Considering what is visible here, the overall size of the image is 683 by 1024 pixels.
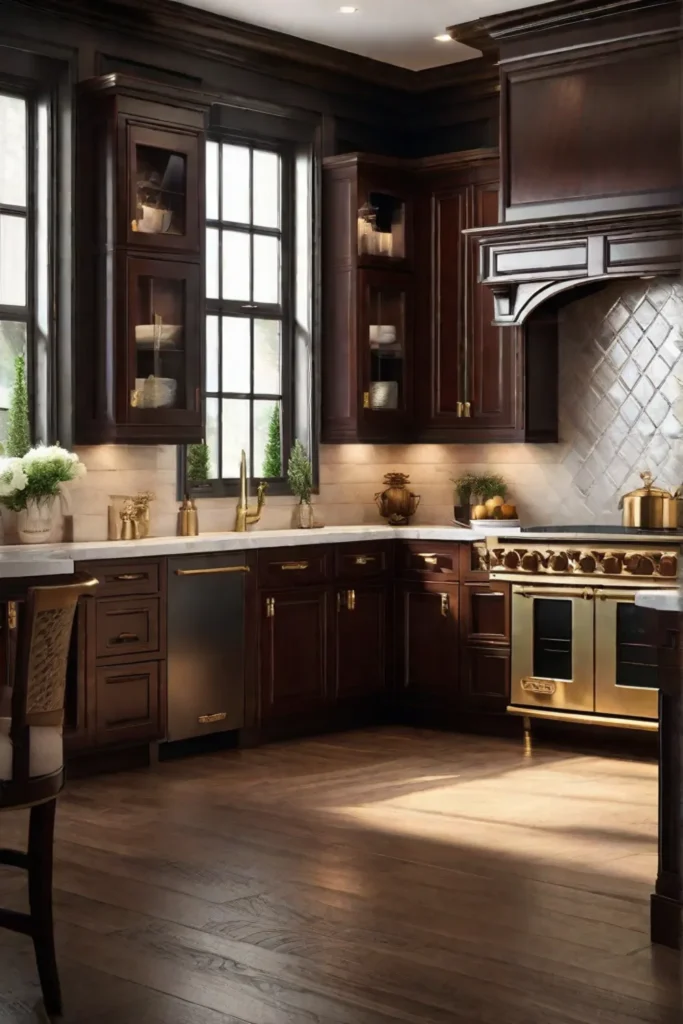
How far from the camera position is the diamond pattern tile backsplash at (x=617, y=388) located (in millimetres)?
6953

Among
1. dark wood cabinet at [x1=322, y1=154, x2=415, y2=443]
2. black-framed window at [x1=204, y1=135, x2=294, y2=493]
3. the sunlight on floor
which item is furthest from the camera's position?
dark wood cabinet at [x1=322, y1=154, x2=415, y2=443]

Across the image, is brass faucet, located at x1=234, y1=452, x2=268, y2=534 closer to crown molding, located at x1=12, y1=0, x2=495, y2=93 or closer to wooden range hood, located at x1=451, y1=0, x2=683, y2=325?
wooden range hood, located at x1=451, y1=0, x2=683, y2=325

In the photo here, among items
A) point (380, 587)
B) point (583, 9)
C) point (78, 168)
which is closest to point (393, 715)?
point (380, 587)

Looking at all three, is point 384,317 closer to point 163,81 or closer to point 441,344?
point 441,344

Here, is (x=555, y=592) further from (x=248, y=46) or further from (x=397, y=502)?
(x=248, y=46)

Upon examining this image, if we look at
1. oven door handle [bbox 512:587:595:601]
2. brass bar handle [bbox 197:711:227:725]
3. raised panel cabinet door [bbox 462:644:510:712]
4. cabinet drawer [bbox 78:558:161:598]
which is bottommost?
brass bar handle [bbox 197:711:227:725]

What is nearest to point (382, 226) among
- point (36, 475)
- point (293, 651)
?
point (293, 651)

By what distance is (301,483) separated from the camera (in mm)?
7238

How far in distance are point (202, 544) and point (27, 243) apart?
1.53m

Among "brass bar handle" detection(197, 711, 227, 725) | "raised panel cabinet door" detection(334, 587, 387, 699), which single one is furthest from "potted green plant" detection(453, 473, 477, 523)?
"brass bar handle" detection(197, 711, 227, 725)

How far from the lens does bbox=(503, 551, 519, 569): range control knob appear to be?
21.9 ft

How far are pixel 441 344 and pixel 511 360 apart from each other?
1.49ft

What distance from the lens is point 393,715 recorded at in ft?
24.0

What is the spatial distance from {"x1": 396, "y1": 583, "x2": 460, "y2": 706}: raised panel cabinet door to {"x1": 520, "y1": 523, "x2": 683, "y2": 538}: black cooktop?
1.67ft
